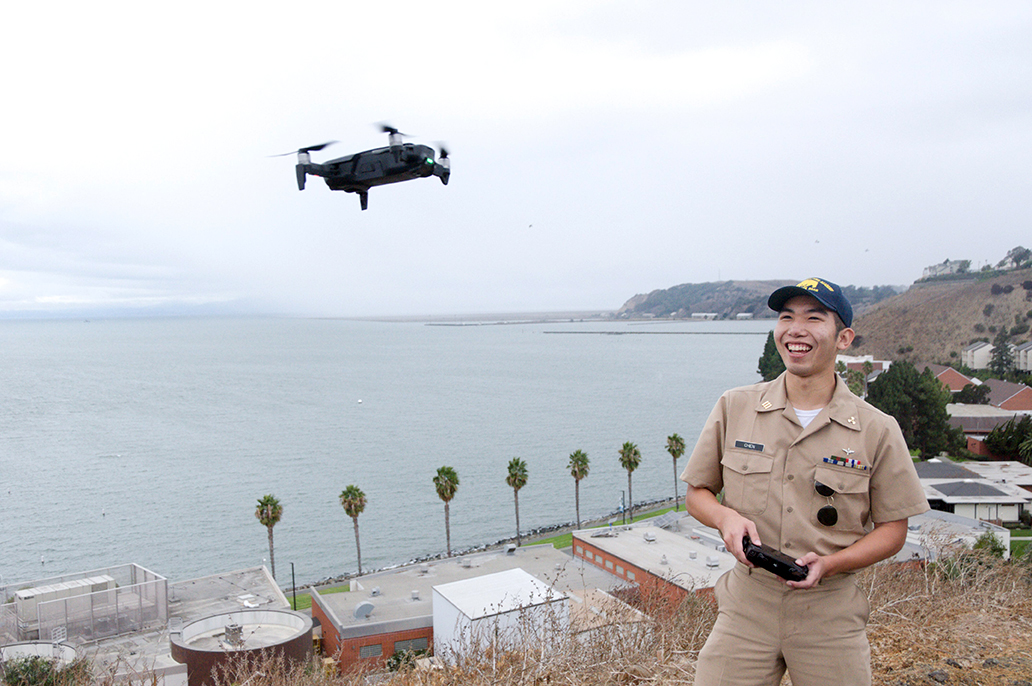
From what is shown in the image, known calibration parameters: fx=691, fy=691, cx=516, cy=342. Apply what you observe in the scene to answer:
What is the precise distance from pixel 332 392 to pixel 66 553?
6536 centimetres

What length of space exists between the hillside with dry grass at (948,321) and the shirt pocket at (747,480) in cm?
11626

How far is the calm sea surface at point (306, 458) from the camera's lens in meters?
42.8

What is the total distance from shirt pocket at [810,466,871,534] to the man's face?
467 millimetres

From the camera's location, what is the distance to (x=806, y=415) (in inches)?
126

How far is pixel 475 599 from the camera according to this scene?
20.1 m

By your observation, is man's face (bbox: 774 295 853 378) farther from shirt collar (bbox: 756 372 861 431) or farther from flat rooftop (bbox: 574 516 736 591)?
flat rooftop (bbox: 574 516 736 591)

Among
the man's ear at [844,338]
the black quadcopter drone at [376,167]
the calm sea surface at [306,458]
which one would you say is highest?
the black quadcopter drone at [376,167]

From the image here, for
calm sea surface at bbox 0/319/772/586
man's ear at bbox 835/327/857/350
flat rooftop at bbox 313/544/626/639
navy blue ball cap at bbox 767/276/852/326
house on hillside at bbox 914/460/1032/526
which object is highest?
navy blue ball cap at bbox 767/276/852/326

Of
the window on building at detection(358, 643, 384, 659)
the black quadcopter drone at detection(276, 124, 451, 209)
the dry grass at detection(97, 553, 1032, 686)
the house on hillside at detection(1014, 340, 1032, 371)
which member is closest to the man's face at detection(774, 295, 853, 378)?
the dry grass at detection(97, 553, 1032, 686)

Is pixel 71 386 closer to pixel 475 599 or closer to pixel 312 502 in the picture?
pixel 312 502

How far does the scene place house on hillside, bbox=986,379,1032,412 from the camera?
60.2m

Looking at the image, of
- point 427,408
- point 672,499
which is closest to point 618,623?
point 672,499

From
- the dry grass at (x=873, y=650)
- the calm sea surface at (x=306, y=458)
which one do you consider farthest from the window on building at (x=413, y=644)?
the dry grass at (x=873, y=650)

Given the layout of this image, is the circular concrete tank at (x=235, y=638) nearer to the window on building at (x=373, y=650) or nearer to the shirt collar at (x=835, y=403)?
the window on building at (x=373, y=650)
